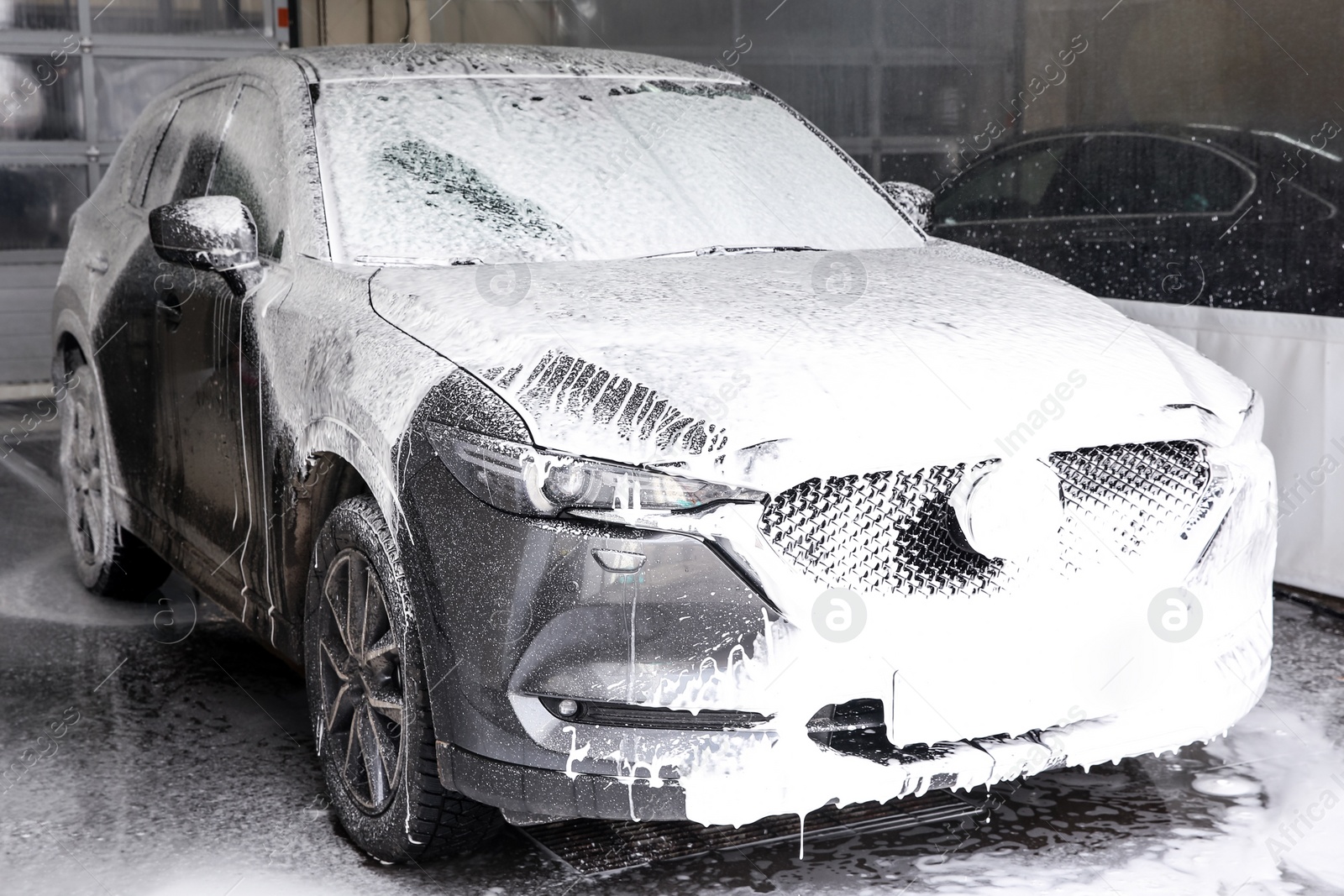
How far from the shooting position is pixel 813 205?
12.8ft

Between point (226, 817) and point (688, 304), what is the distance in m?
1.52

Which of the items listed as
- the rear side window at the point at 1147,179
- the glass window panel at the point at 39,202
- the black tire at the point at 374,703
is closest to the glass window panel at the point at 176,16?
the glass window panel at the point at 39,202

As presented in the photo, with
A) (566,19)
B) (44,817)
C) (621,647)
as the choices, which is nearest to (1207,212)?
(621,647)

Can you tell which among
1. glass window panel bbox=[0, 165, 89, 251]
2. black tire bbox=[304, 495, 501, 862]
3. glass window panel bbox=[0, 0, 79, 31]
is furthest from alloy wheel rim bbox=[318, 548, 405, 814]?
glass window panel bbox=[0, 0, 79, 31]

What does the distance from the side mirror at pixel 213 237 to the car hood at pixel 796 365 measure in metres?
0.45

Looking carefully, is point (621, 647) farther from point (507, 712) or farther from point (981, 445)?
point (981, 445)

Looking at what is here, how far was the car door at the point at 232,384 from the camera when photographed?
3.51 meters

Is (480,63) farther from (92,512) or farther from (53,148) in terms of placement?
(53,148)

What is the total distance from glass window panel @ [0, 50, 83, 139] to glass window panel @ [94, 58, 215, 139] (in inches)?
5.8

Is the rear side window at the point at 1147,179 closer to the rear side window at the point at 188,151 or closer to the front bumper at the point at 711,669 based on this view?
the front bumper at the point at 711,669

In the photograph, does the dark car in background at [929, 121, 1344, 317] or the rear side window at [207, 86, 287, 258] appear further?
the dark car in background at [929, 121, 1344, 317]

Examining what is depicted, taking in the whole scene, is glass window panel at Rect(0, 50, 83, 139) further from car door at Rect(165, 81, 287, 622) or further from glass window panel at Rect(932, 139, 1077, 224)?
car door at Rect(165, 81, 287, 622)

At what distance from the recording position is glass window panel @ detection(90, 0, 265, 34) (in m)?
10.3

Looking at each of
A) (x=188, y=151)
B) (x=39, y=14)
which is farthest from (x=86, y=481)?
(x=39, y=14)
